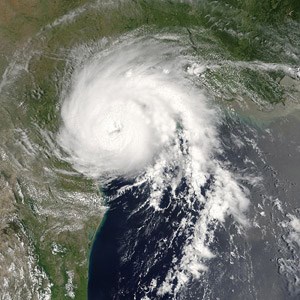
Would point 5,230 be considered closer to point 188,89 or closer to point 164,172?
point 164,172

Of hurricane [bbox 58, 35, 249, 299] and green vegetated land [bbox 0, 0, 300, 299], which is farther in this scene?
hurricane [bbox 58, 35, 249, 299]

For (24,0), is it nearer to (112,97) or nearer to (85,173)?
(112,97)

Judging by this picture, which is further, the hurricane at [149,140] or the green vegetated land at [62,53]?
the hurricane at [149,140]

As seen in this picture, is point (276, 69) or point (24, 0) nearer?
point (24, 0)

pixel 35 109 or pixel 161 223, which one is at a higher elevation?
pixel 35 109

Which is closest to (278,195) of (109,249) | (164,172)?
(164,172)

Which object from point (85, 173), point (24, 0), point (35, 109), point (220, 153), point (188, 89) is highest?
point (24, 0)

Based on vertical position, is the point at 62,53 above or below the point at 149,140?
above
